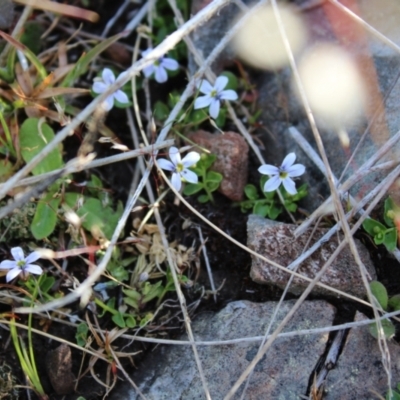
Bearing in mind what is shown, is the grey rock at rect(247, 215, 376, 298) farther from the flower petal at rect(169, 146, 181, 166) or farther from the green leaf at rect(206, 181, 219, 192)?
the flower petal at rect(169, 146, 181, 166)

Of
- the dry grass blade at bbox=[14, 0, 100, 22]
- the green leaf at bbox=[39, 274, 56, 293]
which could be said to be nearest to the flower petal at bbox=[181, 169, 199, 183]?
the green leaf at bbox=[39, 274, 56, 293]

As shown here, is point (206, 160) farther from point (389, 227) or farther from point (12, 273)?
point (12, 273)

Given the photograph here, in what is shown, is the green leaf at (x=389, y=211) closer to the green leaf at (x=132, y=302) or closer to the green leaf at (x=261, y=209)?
the green leaf at (x=261, y=209)

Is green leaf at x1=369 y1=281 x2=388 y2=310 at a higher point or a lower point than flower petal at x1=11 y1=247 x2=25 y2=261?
higher

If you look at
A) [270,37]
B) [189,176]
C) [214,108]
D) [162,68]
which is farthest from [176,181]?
[270,37]

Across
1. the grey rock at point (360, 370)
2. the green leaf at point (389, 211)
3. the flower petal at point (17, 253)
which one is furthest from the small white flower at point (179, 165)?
the grey rock at point (360, 370)
